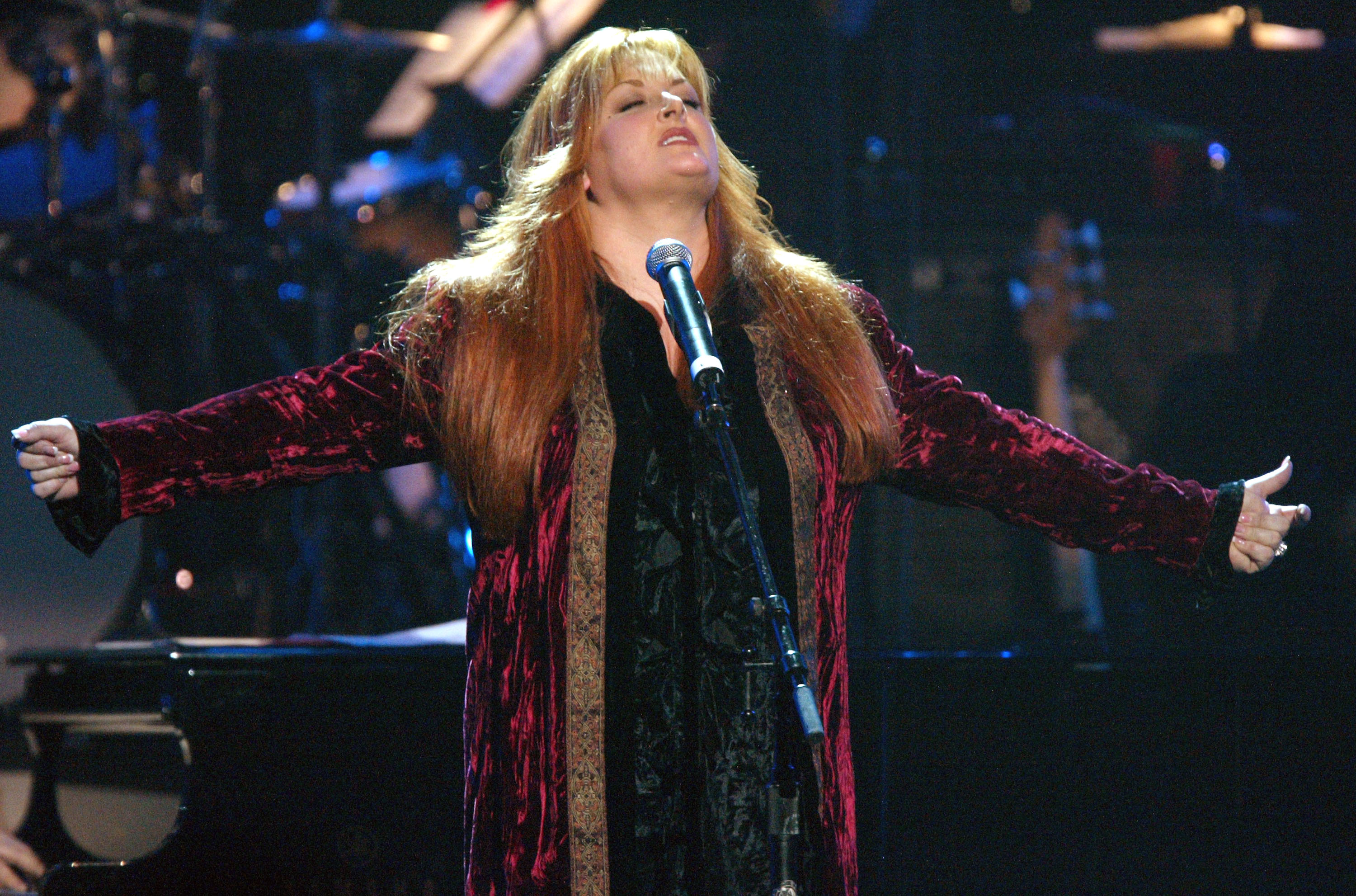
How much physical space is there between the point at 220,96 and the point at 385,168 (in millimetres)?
766

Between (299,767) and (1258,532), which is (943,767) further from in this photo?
(299,767)

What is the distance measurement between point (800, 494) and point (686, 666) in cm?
34

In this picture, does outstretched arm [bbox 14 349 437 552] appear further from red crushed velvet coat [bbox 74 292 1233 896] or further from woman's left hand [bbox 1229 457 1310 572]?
woman's left hand [bbox 1229 457 1310 572]

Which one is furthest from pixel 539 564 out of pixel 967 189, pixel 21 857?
pixel 967 189

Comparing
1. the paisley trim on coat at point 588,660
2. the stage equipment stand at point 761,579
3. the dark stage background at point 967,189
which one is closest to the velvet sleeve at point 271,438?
the paisley trim on coat at point 588,660

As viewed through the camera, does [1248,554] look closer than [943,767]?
Yes

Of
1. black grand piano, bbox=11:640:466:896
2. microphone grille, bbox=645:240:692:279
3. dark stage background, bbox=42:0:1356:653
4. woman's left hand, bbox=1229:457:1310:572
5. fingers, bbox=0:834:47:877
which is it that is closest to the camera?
microphone grille, bbox=645:240:692:279

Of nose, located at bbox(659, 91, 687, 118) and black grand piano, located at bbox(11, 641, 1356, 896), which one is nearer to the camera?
nose, located at bbox(659, 91, 687, 118)

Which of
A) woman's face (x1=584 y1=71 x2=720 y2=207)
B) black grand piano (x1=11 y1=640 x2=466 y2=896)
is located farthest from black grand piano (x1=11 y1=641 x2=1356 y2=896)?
woman's face (x1=584 y1=71 x2=720 y2=207)

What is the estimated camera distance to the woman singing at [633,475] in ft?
6.53

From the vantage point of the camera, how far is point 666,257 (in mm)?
1838

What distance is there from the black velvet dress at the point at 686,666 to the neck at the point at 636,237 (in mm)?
301

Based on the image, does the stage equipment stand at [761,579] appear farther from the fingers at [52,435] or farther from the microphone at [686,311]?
the fingers at [52,435]

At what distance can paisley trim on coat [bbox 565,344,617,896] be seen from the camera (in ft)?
6.46
